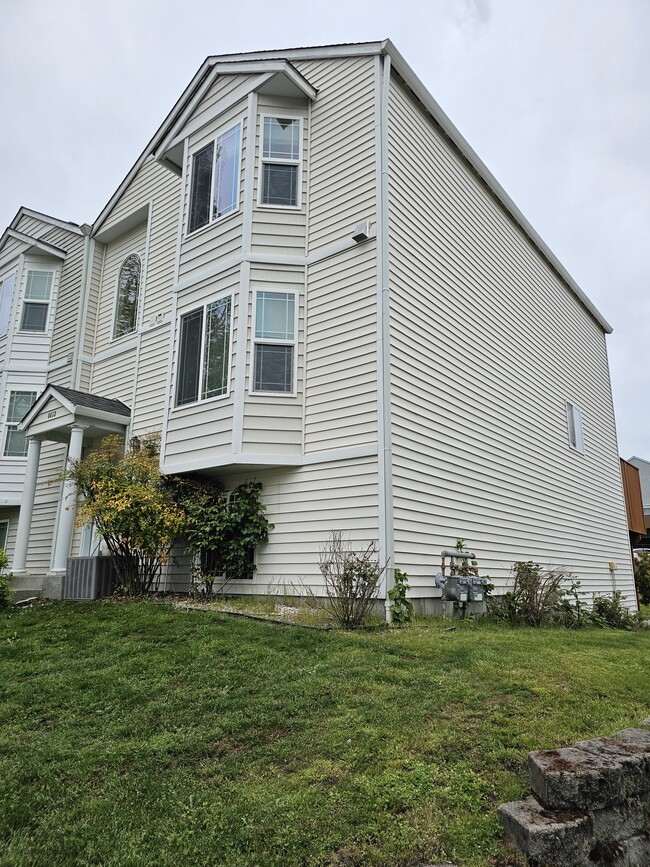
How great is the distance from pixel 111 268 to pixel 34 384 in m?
3.14

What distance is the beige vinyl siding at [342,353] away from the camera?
8250 mm

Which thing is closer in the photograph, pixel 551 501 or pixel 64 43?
pixel 551 501

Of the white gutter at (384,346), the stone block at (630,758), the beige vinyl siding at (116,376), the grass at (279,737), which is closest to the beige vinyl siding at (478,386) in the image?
the white gutter at (384,346)

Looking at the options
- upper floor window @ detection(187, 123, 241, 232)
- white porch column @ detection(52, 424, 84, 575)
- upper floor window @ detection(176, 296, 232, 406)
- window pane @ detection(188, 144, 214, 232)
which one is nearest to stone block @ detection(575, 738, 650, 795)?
upper floor window @ detection(176, 296, 232, 406)

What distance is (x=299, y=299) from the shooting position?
30.6ft

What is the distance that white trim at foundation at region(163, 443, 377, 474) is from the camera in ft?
26.5

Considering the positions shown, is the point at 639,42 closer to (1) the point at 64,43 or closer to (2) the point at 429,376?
(2) the point at 429,376

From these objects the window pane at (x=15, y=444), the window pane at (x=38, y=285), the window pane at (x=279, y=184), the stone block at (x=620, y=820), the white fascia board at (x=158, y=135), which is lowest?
the stone block at (x=620, y=820)

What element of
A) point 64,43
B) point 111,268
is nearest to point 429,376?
point 111,268

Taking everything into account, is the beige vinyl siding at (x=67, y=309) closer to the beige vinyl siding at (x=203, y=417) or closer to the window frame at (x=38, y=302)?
the window frame at (x=38, y=302)

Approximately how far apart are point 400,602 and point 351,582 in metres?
0.76

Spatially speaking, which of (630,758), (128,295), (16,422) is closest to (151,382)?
(128,295)

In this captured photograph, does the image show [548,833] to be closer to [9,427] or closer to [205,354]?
[205,354]

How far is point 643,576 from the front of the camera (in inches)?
775
